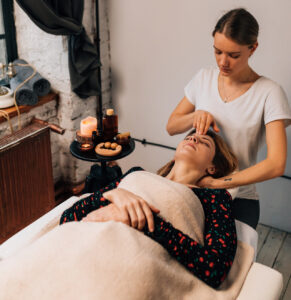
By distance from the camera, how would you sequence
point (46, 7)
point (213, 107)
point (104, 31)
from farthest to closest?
point (104, 31) < point (46, 7) < point (213, 107)

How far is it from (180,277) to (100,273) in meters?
0.27

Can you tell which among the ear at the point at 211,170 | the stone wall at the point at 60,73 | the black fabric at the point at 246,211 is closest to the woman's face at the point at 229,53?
the ear at the point at 211,170

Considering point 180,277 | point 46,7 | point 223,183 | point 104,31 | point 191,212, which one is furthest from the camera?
point 104,31

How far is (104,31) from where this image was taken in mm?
2713

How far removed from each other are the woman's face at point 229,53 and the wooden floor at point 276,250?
51.3 inches

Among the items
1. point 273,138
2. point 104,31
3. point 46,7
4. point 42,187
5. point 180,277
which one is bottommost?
point 42,187

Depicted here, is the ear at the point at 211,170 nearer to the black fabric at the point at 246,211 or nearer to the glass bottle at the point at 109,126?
the black fabric at the point at 246,211

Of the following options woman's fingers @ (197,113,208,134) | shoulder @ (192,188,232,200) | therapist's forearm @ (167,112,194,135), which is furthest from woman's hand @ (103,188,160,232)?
therapist's forearm @ (167,112,194,135)

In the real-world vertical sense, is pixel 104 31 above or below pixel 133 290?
above

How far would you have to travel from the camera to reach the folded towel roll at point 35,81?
2.42 meters

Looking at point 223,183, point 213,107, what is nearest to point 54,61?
point 213,107

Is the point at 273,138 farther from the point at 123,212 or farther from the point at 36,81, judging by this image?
the point at 36,81

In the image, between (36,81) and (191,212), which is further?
(36,81)

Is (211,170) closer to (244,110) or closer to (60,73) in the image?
(244,110)
